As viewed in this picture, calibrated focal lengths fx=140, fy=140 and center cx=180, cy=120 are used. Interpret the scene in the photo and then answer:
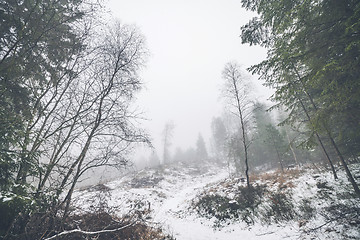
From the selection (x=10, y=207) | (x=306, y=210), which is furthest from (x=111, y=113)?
(x=306, y=210)

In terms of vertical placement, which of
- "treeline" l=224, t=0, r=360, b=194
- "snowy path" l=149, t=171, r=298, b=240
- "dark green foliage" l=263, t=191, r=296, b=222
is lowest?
"snowy path" l=149, t=171, r=298, b=240

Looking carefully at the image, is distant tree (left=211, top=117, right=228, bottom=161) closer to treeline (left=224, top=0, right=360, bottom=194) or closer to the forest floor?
the forest floor

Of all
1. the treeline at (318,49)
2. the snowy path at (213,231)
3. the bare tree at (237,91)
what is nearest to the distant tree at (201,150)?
the bare tree at (237,91)

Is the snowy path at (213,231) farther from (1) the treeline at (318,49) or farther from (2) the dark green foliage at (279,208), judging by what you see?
(1) the treeline at (318,49)

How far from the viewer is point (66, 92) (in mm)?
5410

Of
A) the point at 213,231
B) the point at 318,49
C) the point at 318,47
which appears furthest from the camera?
the point at 213,231

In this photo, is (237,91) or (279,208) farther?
(237,91)

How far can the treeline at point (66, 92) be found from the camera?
13.5 ft

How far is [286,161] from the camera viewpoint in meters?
20.8

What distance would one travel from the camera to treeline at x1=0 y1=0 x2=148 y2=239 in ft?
13.5

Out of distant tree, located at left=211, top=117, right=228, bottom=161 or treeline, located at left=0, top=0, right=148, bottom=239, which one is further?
distant tree, located at left=211, top=117, right=228, bottom=161

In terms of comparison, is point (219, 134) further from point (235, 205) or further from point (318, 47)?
point (318, 47)

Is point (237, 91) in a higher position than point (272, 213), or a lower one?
higher

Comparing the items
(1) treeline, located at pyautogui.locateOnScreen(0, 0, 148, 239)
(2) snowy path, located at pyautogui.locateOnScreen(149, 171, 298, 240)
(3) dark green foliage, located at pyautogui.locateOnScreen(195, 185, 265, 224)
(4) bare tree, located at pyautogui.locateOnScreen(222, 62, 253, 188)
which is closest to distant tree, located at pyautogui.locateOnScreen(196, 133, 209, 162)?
(4) bare tree, located at pyautogui.locateOnScreen(222, 62, 253, 188)
